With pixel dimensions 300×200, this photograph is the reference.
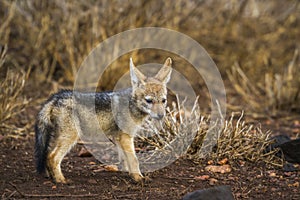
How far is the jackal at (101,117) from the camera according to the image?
5.74 m

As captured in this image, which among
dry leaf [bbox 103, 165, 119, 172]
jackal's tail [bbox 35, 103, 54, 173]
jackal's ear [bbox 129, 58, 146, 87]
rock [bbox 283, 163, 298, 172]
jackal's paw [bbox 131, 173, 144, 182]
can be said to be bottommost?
rock [bbox 283, 163, 298, 172]

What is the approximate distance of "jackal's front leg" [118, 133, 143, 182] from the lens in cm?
588

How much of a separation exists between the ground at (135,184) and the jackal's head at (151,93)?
0.67 metres

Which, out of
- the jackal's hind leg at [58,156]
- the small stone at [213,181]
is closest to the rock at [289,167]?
the small stone at [213,181]

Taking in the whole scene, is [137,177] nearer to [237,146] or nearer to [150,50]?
[237,146]

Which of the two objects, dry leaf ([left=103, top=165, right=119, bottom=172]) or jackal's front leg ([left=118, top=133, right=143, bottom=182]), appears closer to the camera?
jackal's front leg ([left=118, top=133, right=143, bottom=182])

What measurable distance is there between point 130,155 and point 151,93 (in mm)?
606

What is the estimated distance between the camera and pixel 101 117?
19.5ft

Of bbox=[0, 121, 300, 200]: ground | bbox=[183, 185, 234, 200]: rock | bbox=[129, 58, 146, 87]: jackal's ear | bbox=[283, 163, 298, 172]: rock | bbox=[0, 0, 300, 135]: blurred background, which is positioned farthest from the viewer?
bbox=[0, 0, 300, 135]: blurred background

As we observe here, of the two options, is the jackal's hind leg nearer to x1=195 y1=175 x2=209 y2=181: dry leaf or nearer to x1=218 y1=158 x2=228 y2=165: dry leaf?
x1=195 y1=175 x2=209 y2=181: dry leaf

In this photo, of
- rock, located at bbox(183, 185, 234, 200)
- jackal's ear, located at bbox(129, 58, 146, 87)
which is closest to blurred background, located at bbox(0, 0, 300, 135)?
jackal's ear, located at bbox(129, 58, 146, 87)

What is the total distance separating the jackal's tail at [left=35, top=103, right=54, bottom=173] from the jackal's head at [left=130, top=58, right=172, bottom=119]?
2.73 feet

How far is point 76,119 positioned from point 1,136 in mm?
1973

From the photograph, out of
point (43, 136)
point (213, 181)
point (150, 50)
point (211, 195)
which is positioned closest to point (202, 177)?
point (213, 181)
